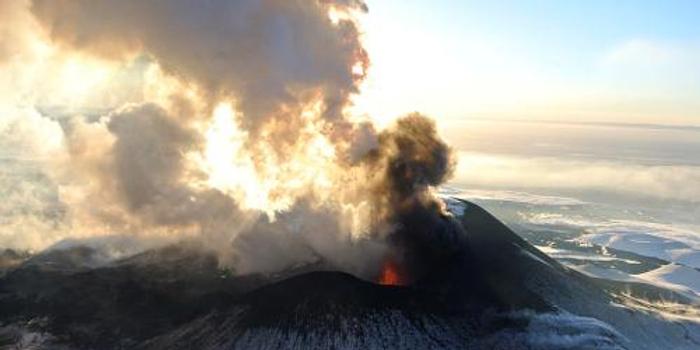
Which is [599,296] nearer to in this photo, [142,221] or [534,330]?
[534,330]

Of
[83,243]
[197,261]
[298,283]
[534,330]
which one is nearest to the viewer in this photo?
[534,330]

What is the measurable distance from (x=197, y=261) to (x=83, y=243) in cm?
3093

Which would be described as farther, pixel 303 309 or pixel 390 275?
pixel 390 275

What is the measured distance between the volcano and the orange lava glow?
1.00ft

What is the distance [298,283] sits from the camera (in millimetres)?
129250

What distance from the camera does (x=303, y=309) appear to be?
397 feet

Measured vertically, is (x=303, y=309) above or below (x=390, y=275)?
below

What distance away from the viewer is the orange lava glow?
137000 millimetres

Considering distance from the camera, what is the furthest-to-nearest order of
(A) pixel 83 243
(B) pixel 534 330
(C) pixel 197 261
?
(A) pixel 83 243
(C) pixel 197 261
(B) pixel 534 330

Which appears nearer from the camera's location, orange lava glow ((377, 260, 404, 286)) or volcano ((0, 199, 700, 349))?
volcano ((0, 199, 700, 349))

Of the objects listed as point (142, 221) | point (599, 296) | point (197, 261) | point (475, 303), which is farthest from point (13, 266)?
point (599, 296)

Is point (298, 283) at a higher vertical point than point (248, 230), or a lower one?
lower

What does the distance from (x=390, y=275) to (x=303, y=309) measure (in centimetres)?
2508

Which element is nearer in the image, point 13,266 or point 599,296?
point 13,266
